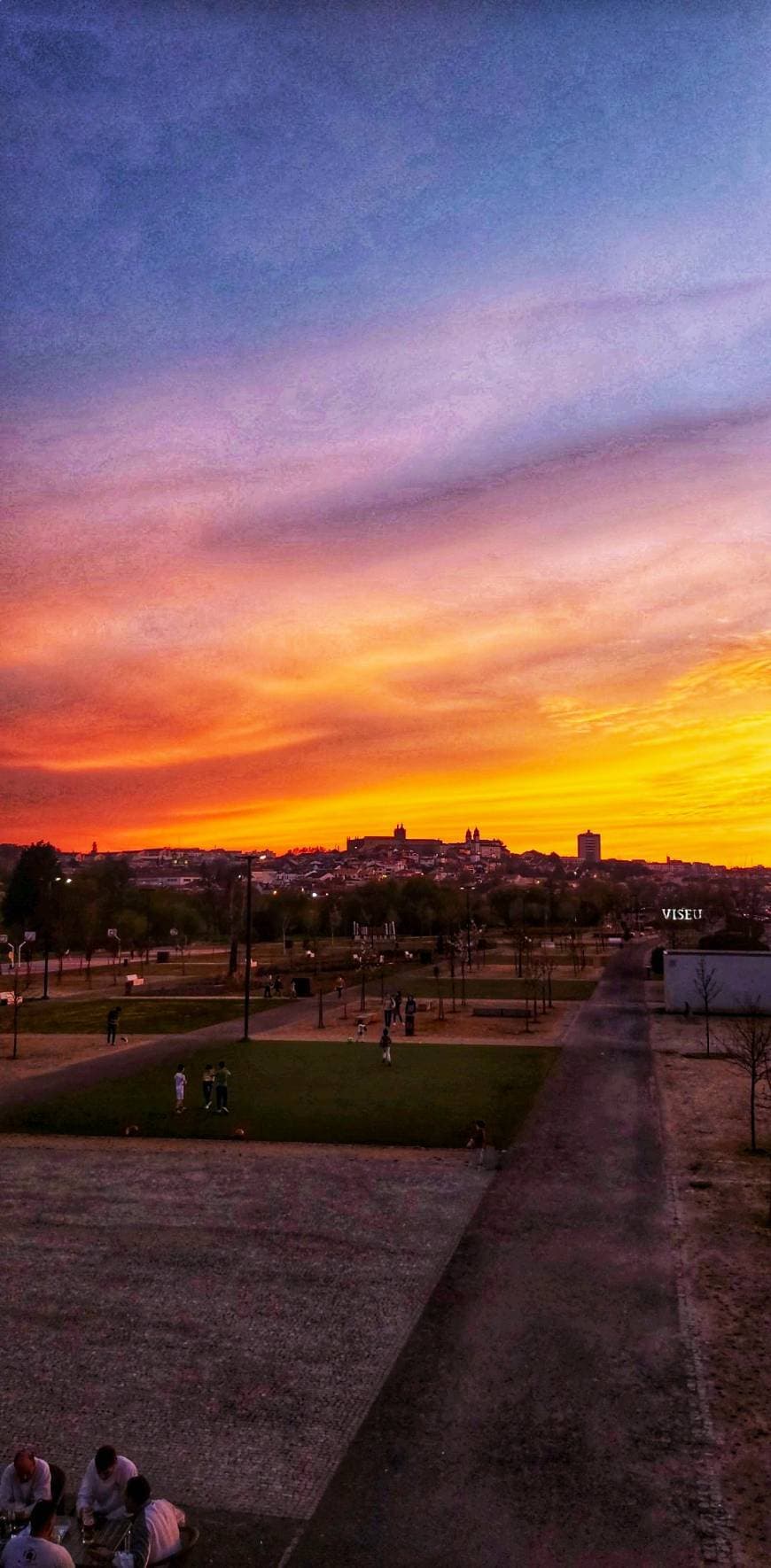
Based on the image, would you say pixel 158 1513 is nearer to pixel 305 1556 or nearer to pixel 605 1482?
pixel 305 1556

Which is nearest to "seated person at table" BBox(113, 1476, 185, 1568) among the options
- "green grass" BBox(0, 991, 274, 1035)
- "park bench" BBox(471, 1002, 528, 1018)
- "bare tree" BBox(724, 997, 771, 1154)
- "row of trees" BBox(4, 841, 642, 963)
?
"bare tree" BBox(724, 997, 771, 1154)

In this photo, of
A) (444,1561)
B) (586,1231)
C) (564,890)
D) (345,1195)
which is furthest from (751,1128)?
(564,890)

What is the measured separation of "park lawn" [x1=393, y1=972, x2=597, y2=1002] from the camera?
58.9 meters

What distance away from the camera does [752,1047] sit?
82.1 ft

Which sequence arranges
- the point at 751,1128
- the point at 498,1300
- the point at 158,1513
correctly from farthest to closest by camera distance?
the point at 751,1128 < the point at 498,1300 < the point at 158,1513

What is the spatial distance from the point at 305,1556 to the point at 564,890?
187 meters

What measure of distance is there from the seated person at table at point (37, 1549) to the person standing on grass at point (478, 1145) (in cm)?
1496

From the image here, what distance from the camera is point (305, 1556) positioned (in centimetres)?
922

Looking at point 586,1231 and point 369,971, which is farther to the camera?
point 369,971

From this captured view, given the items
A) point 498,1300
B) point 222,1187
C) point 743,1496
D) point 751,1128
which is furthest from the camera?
point 751,1128

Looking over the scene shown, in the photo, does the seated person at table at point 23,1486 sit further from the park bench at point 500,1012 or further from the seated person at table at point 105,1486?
the park bench at point 500,1012

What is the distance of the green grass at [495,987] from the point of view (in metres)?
59.2

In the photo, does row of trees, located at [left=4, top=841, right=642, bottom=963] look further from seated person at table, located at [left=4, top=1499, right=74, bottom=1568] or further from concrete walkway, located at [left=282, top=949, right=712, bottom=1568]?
seated person at table, located at [left=4, top=1499, right=74, bottom=1568]

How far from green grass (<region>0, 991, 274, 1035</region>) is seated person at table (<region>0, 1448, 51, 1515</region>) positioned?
3581 centimetres
